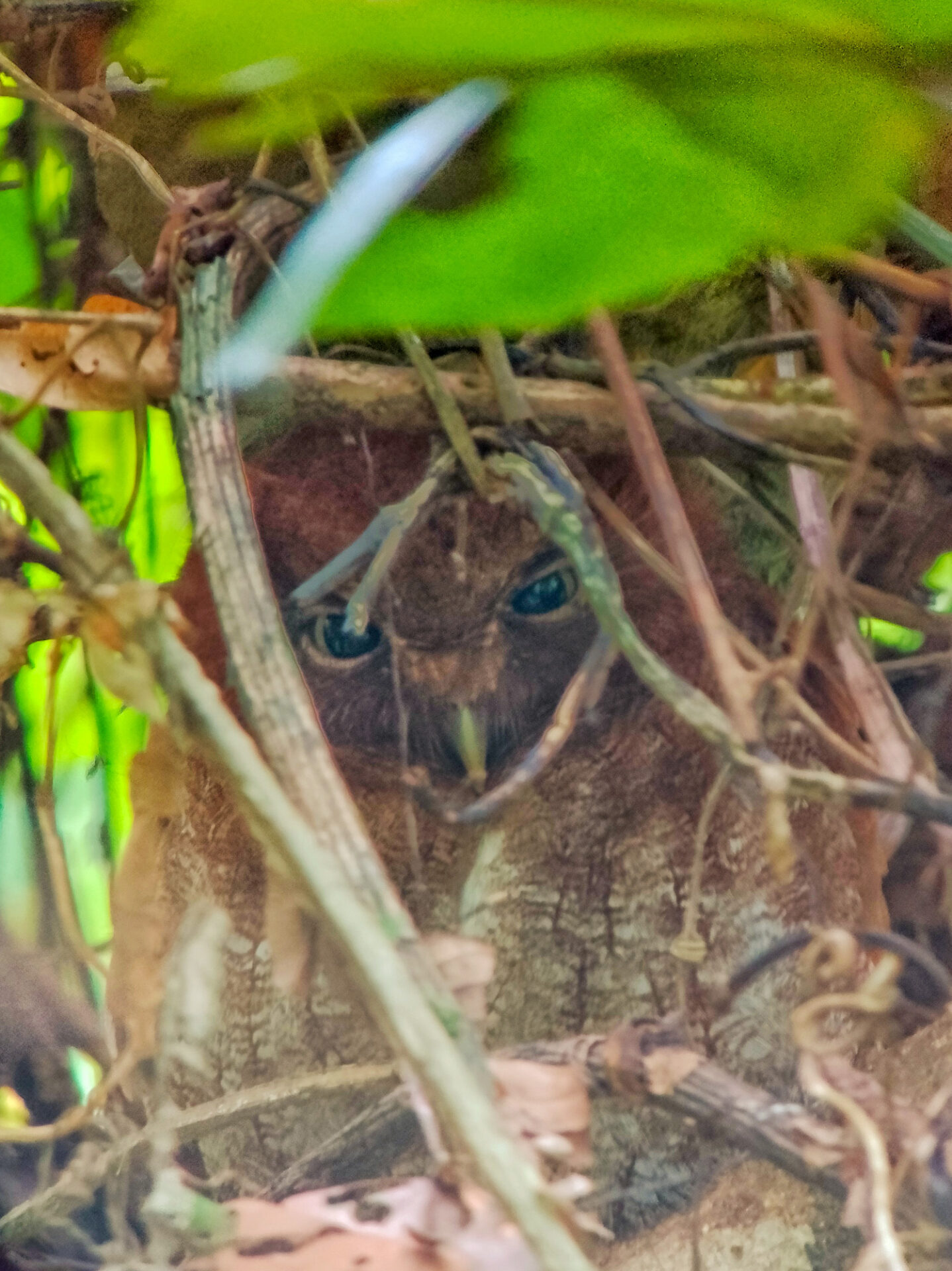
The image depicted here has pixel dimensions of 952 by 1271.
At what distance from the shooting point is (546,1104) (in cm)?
54

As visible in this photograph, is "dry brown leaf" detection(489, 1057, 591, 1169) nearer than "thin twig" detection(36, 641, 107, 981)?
Yes

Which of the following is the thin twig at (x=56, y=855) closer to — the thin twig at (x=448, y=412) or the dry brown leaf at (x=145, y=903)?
the dry brown leaf at (x=145, y=903)

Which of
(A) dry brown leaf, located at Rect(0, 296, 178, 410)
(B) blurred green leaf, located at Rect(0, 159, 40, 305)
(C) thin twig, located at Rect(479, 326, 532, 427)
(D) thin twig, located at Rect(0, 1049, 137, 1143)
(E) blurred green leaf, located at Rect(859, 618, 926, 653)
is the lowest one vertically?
(D) thin twig, located at Rect(0, 1049, 137, 1143)

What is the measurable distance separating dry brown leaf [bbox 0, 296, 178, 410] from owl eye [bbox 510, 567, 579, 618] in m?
0.36

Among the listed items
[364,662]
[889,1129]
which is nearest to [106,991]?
[364,662]

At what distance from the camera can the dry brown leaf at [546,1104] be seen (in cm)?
49

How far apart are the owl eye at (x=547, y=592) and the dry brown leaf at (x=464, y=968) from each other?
0.35 m

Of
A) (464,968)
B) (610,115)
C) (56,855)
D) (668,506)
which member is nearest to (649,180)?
(610,115)

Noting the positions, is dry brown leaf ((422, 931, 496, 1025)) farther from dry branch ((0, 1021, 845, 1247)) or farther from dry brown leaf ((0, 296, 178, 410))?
dry brown leaf ((0, 296, 178, 410))

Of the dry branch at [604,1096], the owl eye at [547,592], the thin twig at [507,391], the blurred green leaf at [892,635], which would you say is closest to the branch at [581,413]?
the thin twig at [507,391]

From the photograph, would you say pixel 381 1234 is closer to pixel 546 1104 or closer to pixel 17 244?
pixel 546 1104

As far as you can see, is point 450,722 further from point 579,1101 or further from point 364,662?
point 579,1101

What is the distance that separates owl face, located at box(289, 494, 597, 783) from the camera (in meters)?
0.76

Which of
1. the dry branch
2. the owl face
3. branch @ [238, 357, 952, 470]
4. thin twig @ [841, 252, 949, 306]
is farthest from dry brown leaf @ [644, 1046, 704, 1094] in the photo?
thin twig @ [841, 252, 949, 306]
